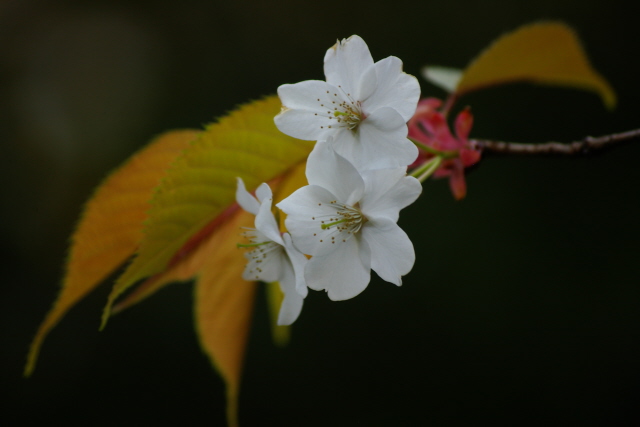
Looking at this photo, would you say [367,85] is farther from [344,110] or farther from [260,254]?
[260,254]

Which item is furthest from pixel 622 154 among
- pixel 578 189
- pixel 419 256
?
pixel 419 256

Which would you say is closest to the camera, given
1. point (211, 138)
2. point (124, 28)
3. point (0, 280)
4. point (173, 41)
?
point (211, 138)

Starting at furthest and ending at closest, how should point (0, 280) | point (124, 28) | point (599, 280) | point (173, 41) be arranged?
point (124, 28)
point (173, 41)
point (0, 280)
point (599, 280)

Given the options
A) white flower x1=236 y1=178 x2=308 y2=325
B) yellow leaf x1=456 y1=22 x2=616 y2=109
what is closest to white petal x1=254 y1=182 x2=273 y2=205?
white flower x1=236 y1=178 x2=308 y2=325

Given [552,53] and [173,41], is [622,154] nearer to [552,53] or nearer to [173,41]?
[552,53]

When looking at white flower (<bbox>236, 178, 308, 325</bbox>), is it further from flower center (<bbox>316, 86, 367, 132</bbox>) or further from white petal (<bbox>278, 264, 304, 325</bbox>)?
flower center (<bbox>316, 86, 367, 132</bbox>)

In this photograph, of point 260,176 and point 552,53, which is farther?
point 552,53

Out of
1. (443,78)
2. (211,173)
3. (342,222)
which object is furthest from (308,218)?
(443,78)
